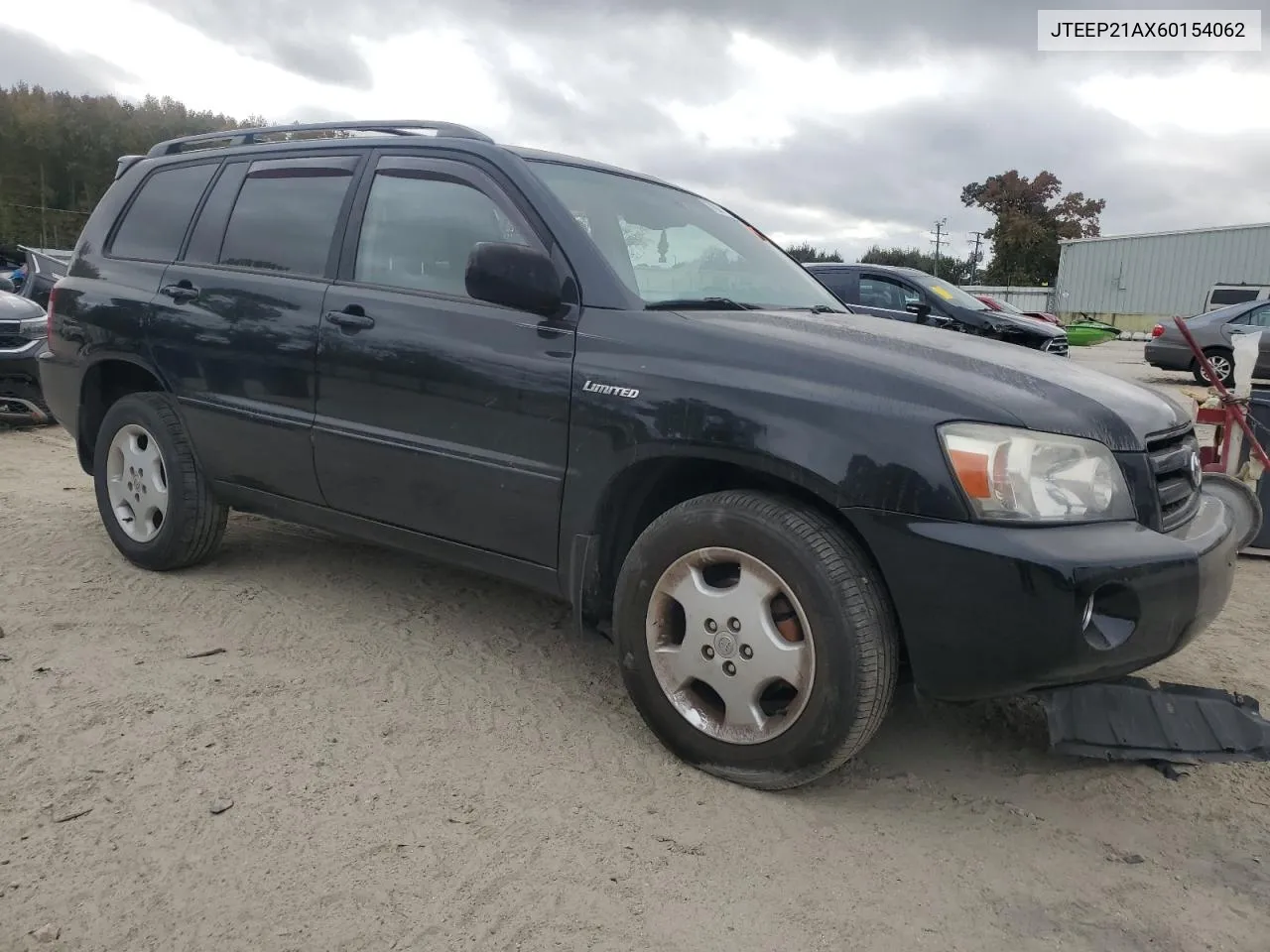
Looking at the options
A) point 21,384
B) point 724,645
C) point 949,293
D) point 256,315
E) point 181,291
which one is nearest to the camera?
point 724,645

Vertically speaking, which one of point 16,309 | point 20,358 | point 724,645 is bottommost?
point 724,645

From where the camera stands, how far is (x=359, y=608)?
3.82 metres

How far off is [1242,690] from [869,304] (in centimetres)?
730

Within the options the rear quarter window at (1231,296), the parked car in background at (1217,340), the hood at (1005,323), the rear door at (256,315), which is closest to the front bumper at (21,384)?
the rear door at (256,315)

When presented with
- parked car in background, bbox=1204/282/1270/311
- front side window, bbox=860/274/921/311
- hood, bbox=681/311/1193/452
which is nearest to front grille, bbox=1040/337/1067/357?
front side window, bbox=860/274/921/311

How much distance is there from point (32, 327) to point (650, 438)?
7.36 m

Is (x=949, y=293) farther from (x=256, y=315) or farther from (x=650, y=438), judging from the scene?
(x=650, y=438)

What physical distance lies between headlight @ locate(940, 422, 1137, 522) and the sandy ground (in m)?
0.86

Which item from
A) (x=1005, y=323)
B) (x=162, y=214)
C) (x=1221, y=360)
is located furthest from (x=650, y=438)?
(x=1221, y=360)

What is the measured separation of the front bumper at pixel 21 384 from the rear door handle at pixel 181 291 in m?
4.77

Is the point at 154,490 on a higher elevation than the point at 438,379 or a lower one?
lower

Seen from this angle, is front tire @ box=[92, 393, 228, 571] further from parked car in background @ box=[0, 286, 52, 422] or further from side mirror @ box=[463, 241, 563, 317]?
parked car in background @ box=[0, 286, 52, 422]

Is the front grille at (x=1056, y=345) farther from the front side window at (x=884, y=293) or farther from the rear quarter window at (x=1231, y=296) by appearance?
the rear quarter window at (x=1231, y=296)

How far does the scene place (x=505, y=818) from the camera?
2.39 m
